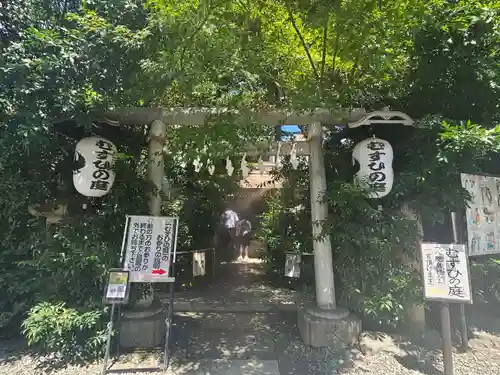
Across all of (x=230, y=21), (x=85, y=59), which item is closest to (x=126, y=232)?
(x=85, y=59)

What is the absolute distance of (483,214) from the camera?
5000 mm

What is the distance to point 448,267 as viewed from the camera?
3.37 meters

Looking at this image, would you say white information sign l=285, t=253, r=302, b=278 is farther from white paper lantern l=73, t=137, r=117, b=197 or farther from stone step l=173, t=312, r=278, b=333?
white paper lantern l=73, t=137, r=117, b=197

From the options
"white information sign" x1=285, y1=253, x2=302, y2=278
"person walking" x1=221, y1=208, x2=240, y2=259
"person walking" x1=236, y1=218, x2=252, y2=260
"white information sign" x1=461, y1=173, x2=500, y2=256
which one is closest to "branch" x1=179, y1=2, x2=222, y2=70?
"white information sign" x1=285, y1=253, x2=302, y2=278

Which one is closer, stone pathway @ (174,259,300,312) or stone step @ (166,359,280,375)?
stone step @ (166,359,280,375)

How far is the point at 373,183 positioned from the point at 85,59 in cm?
411

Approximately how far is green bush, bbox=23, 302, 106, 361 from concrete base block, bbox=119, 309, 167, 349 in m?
0.30

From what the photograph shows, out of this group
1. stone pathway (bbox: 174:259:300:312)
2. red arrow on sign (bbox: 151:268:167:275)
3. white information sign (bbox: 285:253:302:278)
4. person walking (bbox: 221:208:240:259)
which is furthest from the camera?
person walking (bbox: 221:208:240:259)

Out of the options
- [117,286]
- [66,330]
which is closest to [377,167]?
[117,286]

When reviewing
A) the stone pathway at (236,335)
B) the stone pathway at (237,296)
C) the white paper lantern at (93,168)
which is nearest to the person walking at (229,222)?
the stone pathway at (237,296)

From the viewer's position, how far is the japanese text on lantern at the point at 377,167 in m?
4.29

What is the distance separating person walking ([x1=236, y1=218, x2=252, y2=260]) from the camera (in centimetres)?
1034

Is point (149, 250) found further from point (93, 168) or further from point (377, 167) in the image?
point (377, 167)

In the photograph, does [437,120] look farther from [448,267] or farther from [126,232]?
[126,232]
